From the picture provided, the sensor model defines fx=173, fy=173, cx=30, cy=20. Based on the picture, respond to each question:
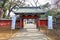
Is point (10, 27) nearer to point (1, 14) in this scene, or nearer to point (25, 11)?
point (25, 11)

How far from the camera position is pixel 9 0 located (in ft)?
125

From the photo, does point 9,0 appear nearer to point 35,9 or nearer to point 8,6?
point 8,6

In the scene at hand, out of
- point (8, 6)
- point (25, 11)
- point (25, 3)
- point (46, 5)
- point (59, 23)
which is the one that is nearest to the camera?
point (59, 23)

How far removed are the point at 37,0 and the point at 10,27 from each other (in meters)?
16.9

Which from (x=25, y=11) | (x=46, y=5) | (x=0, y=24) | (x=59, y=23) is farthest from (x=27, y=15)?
(x=46, y=5)

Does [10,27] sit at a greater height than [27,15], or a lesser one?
lesser

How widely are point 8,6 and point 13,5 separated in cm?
183

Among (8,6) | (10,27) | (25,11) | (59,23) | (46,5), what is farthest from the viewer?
(46,5)

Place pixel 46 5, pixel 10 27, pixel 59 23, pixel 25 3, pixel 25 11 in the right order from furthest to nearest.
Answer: pixel 46 5, pixel 25 3, pixel 25 11, pixel 10 27, pixel 59 23

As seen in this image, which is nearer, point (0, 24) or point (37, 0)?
point (0, 24)

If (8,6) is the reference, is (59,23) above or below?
below

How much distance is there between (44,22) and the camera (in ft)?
112

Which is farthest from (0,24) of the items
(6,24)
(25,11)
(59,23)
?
(59,23)

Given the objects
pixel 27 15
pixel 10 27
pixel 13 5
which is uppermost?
pixel 13 5
